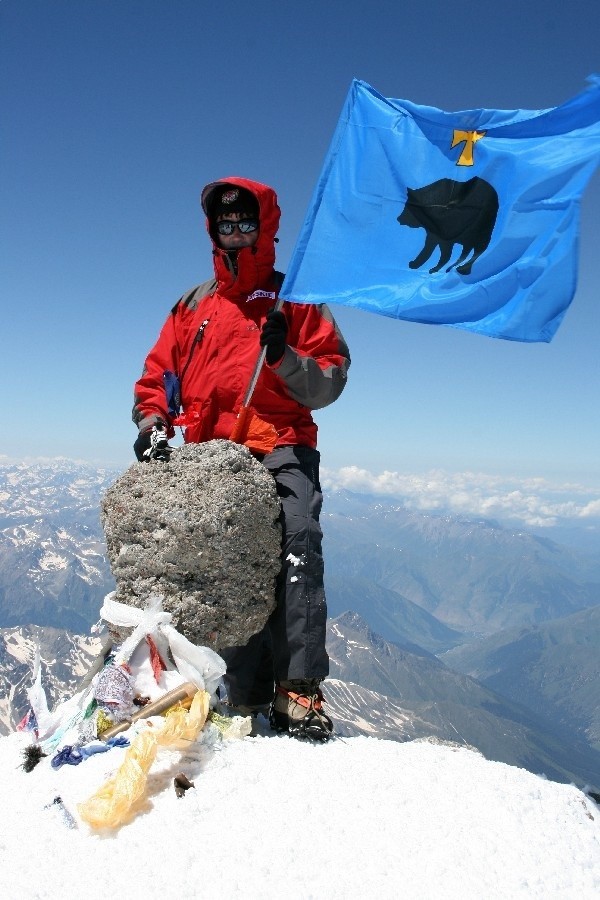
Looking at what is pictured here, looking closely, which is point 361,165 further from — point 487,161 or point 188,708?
point 188,708

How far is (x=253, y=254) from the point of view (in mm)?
5531

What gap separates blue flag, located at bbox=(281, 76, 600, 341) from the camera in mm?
4441

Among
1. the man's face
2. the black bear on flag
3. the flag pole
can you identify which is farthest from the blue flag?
the man's face

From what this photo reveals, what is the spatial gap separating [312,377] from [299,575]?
1.78 m

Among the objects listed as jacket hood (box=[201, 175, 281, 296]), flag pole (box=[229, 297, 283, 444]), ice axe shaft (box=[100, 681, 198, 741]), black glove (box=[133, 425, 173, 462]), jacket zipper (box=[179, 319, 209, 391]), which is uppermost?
jacket hood (box=[201, 175, 281, 296])

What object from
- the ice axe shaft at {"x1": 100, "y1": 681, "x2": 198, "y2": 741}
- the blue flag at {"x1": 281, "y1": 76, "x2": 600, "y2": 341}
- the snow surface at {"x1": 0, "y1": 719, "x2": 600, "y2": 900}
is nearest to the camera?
the snow surface at {"x1": 0, "y1": 719, "x2": 600, "y2": 900}

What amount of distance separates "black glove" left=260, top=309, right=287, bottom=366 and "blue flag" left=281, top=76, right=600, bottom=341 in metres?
0.22

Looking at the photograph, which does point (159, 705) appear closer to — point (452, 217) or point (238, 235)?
point (238, 235)

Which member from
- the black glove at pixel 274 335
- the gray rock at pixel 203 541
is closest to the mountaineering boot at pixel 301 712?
the gray rock at pixel 203 541

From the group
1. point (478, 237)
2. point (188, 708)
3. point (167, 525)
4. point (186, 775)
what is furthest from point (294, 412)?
point (186, 775)

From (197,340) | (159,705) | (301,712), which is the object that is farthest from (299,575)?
(197,340)

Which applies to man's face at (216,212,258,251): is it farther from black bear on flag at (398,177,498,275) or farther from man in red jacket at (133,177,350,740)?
black bear on flag at (398,177,498,275)

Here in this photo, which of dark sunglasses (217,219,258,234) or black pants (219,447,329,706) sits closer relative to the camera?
black pants (219,447,329,706)

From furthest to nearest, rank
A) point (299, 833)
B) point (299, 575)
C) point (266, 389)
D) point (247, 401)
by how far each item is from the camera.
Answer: point (266, 389) < point (247, 401) < point (299, 575) < point (299, 833)
